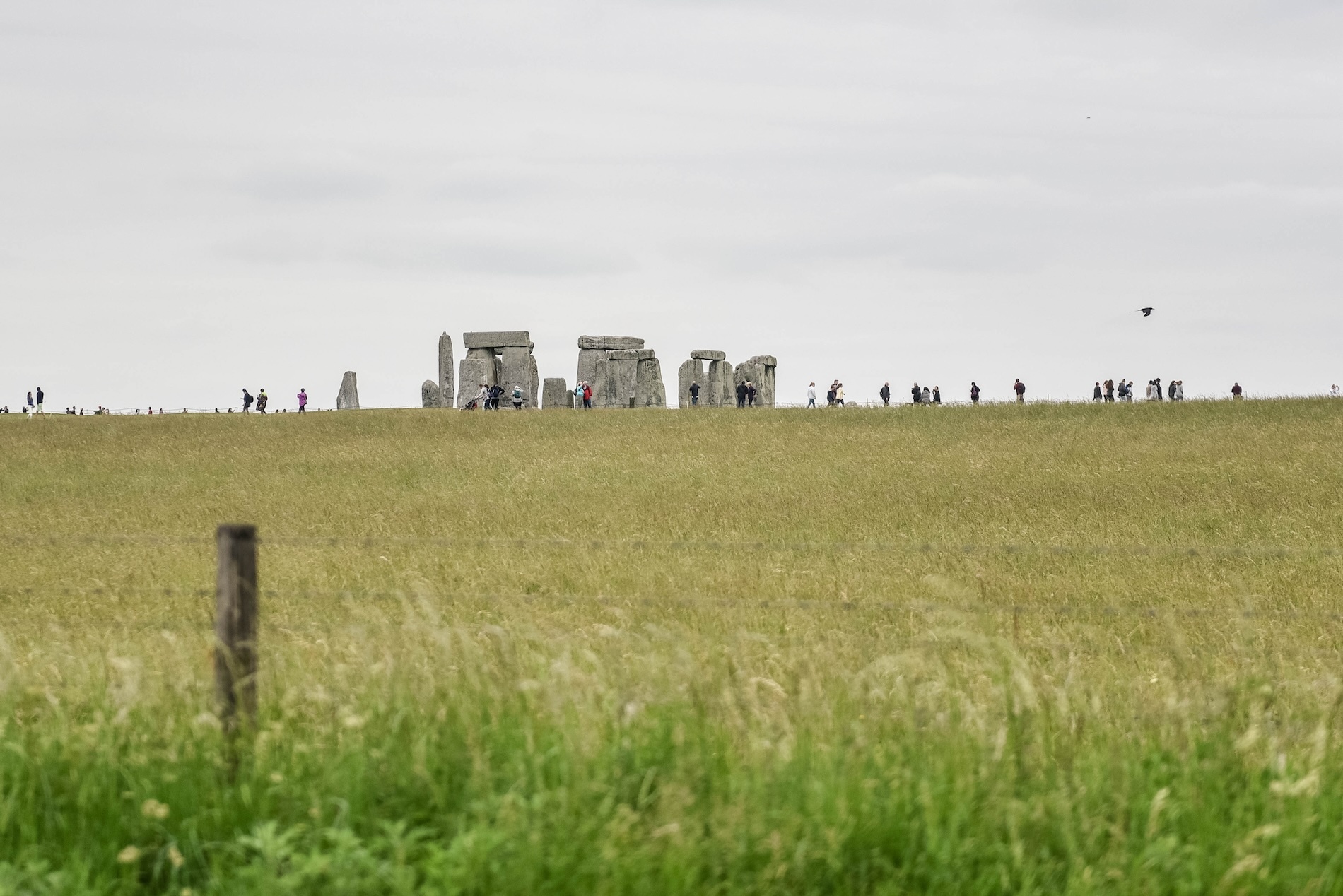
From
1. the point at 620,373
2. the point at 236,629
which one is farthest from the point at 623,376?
the point at 236,629

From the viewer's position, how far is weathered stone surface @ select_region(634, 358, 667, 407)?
42.3 metres

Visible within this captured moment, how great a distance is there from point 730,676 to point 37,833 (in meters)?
2.57

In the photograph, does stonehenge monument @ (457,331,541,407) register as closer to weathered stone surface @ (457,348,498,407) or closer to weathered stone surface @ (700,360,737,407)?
weathered stone surface @ (457,348,498,407)

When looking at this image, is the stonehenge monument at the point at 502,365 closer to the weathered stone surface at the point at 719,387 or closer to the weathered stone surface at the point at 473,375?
the weathered stone surface at the point at 473,375

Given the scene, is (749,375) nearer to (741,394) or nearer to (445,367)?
(741,394)

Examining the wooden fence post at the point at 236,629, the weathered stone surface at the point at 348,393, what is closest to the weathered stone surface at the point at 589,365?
the weathered stone surface at the point at 348,393

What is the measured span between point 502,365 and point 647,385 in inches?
200

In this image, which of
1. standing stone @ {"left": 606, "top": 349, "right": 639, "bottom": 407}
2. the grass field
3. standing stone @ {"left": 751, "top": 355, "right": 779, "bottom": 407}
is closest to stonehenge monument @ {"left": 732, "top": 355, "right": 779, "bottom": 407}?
standing stone @ {"left": 751, "top": 355, "right": 779, "bottom": 407}

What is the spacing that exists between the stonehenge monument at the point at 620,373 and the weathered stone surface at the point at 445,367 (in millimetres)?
4958

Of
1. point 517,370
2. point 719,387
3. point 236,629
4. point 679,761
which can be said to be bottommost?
point 679,761

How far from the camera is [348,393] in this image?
45.9 metres

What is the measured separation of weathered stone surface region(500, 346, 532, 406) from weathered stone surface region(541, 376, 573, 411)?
1.92ft

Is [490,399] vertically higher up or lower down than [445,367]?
lower down

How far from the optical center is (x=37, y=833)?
13.5 ft
